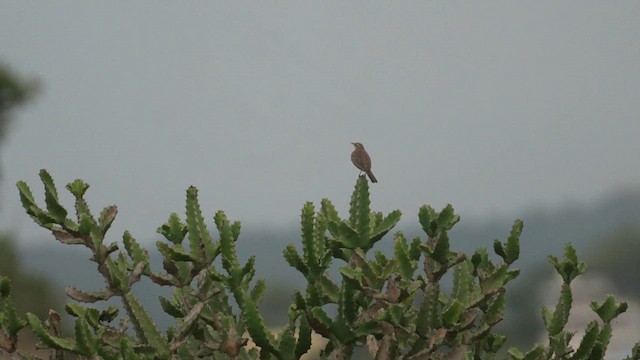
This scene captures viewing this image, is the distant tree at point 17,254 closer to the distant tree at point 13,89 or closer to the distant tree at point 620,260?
the distant tree at point 13,89

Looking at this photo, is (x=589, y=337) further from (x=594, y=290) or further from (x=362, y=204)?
(x=594, y=290)

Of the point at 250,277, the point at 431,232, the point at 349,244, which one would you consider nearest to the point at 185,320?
the point at 250,277

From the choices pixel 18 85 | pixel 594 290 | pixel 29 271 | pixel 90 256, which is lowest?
pixel 90 256

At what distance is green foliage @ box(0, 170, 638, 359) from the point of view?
10.3 feet

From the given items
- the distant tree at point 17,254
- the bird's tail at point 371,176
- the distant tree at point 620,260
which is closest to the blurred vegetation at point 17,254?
the distant tree at point 17,254

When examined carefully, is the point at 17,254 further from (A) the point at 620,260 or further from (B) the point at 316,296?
(A) the point at 620,260

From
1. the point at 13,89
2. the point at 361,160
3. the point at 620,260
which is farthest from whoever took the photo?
the point at 620,260

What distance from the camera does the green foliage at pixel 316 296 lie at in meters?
3.15

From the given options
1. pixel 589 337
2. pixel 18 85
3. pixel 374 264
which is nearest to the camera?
pixel 374 264

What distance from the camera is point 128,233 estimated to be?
12.2 feet

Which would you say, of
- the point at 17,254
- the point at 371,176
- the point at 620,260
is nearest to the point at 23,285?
the point at 17,254

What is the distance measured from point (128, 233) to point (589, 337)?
1.50m

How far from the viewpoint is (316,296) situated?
3.27 meters

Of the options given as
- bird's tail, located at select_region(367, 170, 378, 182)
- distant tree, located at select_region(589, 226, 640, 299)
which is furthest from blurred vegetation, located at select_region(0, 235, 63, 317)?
distant tree, located at select_region(589, 226, 640, 299)
